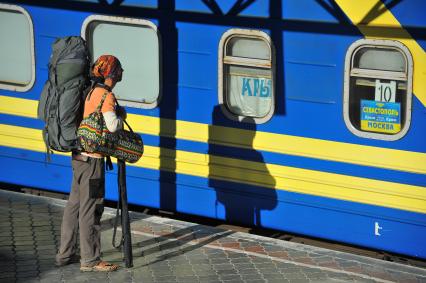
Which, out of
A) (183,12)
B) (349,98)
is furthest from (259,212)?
(183,12)

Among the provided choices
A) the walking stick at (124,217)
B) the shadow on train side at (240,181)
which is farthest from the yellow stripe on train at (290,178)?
the walking stick at (124,217)

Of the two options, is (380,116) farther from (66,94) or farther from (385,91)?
(66,94)

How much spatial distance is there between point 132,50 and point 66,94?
2.12 meters

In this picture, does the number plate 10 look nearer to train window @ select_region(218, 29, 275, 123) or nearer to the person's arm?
train window @ select_region(218, 29, 275, 123)

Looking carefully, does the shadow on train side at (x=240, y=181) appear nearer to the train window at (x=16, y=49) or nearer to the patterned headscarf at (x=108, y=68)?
the patterned headscarf at (x=108, y=68)

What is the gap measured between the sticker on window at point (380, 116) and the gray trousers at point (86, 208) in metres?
2.46

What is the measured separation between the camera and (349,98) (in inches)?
347

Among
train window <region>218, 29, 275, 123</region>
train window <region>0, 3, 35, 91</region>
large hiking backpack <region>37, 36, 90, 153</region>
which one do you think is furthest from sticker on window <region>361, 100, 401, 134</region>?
train window <region>0, 3, 35, 91</region>

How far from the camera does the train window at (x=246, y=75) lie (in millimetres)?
9234

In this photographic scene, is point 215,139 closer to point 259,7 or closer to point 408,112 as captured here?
point 259,7

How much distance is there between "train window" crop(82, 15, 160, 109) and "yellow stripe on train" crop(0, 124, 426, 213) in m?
0.58

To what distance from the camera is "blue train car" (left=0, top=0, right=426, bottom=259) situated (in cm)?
858

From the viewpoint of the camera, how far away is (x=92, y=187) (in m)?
8.10

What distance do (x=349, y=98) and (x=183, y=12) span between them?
195cm
